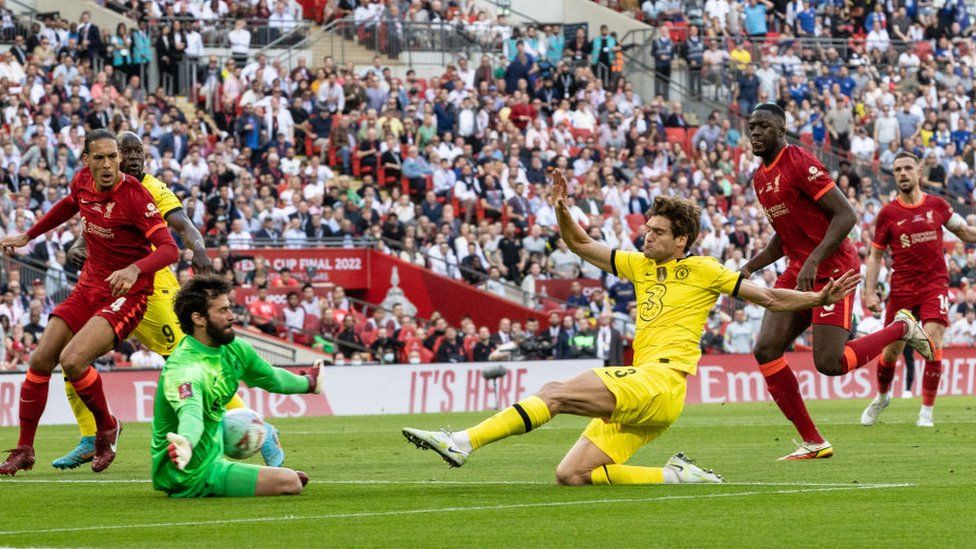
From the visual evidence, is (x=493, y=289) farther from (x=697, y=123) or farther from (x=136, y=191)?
(x=136, y=191)

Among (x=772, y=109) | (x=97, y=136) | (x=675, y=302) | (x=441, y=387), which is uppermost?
(x=772, y=109)

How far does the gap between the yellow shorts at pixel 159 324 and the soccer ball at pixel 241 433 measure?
315 centimetres

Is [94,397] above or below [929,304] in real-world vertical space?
above

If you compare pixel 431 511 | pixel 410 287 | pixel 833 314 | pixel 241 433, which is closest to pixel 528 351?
pixel 410 287

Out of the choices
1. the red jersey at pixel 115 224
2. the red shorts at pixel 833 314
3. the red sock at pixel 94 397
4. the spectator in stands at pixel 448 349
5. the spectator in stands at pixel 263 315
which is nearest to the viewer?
the red jersey at pixel 115 224

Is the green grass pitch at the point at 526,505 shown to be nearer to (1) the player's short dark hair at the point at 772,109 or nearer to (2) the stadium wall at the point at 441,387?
(1) the player's short dark hair at the point at 772,109

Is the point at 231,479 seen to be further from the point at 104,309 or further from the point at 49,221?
the point at 49,221

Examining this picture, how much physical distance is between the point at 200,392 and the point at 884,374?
10.1m

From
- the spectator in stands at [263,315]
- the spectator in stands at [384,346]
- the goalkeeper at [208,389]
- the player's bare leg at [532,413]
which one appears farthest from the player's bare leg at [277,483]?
the spectator in stands at [263,315]

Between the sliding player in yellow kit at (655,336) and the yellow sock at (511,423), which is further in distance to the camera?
the sliding player in yellow kit at (655,336)

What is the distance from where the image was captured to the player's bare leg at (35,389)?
42.6 ft

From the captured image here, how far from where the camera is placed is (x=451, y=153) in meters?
33.7

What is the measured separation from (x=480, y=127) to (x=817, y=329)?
21333mm

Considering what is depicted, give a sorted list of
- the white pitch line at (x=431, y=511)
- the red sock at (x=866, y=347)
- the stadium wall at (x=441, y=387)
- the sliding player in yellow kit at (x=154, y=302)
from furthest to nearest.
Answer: the stadium wall at (x=441, y=387) < the red sock at (x=866, y=347) < the sliding player in yellow kit at (x=154, y=302) < the white pitch line at (x=431, y=511)
